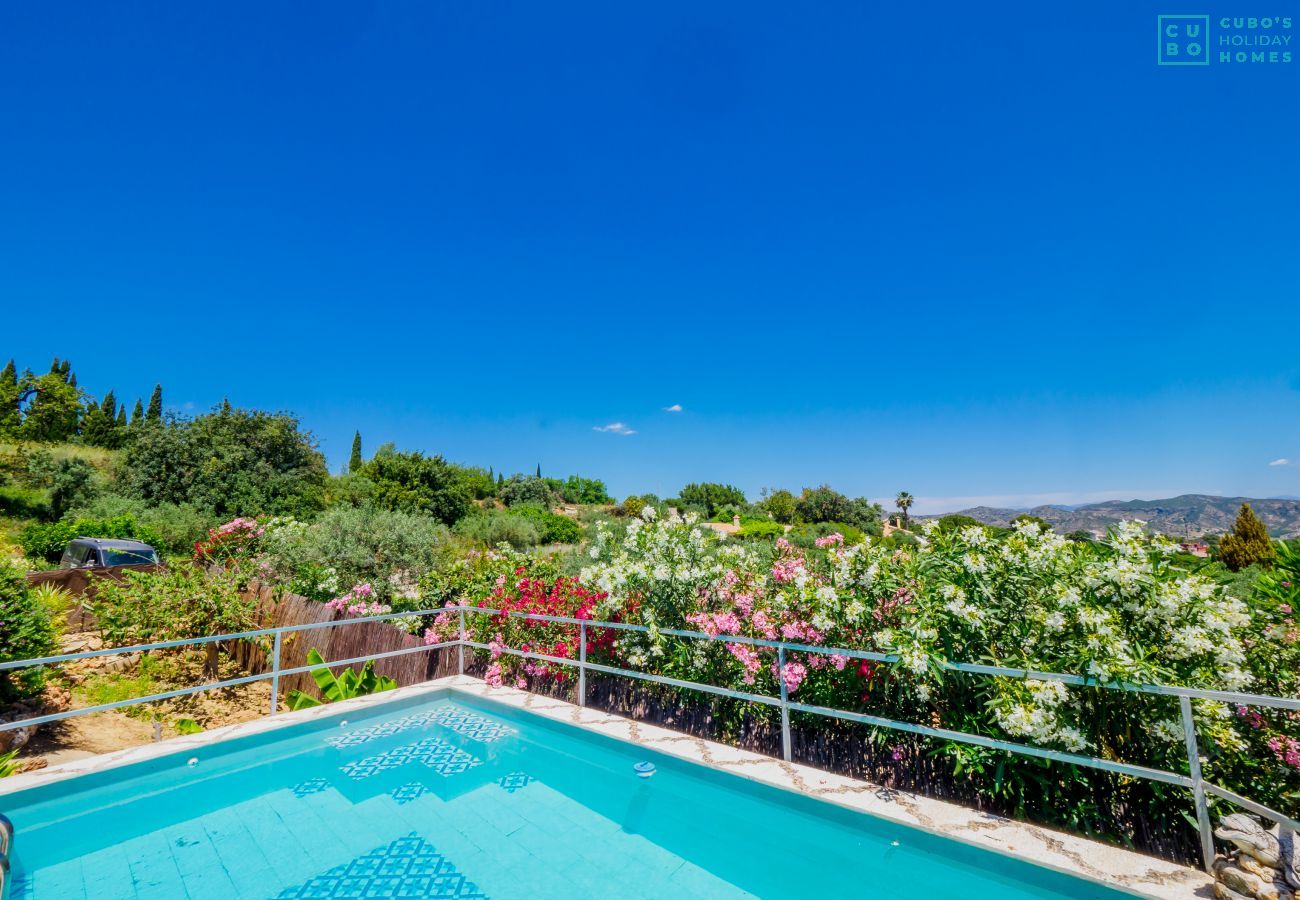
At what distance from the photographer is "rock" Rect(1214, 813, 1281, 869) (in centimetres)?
224

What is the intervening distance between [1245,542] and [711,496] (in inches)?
1252

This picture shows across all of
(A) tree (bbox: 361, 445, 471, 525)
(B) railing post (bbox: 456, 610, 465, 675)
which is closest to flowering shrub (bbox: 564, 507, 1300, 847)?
(B) railing post (bbox: 456, 610, 465, 675)

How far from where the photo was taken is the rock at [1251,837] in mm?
2242

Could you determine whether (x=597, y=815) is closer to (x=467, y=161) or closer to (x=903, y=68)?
(x=903, y=68)

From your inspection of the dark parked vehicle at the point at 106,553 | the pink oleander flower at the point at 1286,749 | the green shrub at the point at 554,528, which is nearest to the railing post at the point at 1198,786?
the pink oleander flower at the point at 1286,749

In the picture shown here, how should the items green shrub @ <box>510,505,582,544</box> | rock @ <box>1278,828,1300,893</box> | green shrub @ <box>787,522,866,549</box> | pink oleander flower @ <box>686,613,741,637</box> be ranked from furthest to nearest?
green shrub @ <box>510,505,582,544</box>
green shrub @ <box>787,522,866,549</box>
pink oleander flower @ <box>686,613,741,637</box>
rock @ <box>1278,828,1300,893</box>

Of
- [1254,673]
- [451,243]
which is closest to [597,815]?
[1254,673]

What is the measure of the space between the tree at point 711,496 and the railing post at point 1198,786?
1684 inches

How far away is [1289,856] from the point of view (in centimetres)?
221

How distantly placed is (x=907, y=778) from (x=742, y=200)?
540 inches

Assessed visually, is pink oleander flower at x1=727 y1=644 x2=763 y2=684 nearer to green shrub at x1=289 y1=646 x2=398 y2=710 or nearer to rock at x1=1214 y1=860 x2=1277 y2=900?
rock at x1=1214 y1=860 x2=1277 y2=900

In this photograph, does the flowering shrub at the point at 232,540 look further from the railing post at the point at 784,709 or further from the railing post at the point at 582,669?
the railing post at the point at 784,709

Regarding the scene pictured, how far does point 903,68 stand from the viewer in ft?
27.6

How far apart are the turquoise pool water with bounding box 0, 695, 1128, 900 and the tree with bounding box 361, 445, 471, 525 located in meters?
20.5
